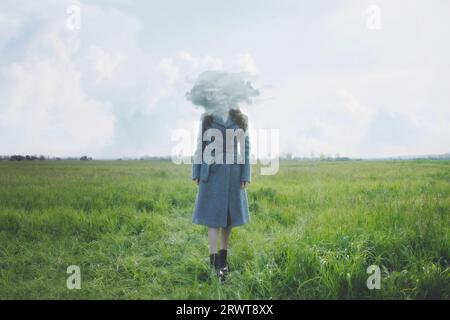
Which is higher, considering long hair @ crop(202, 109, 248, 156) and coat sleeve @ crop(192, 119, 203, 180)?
long hair @ crop(202, 109, 248, 156)

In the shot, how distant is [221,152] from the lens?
3.88 meters

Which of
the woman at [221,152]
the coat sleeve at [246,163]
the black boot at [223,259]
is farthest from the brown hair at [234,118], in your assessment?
the black boot at [223,259]

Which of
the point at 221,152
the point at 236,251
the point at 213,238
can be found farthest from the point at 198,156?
the point at 236,251

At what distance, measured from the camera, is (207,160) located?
387cm

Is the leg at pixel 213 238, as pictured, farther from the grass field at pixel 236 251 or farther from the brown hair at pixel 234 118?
the brown hair at pixel 234 118

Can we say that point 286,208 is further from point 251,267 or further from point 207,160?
point 207,160

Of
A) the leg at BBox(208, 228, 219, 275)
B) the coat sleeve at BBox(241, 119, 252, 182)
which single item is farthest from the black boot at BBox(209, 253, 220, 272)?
the coat sleeve at BBox(241, 119, 252, 182)

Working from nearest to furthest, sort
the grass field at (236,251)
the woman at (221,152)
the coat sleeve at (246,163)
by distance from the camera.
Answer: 1. the grass field at (236,251)
2. the woman at (221,152)
3. the coat sleeve at (246,163)

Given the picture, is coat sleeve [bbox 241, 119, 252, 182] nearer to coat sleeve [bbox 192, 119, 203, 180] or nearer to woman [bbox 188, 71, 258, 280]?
woman [bbox 188, 71, 258, 280]

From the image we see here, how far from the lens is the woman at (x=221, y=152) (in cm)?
384

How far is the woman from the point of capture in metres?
Result: 3.84

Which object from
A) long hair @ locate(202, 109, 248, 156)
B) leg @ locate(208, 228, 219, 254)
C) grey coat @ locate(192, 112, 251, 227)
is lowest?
leg @ locate(208, 228, 219, 254)
